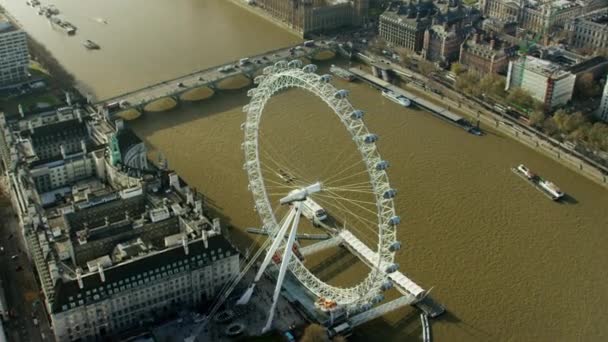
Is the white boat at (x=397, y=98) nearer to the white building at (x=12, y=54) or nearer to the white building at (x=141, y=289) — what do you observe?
the white building at (x=141, y=289)

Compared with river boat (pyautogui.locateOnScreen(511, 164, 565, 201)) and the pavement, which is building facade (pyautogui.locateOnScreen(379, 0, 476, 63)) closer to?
river boat (pyautogui.locateOnScreen(511, 164, 565, 201))

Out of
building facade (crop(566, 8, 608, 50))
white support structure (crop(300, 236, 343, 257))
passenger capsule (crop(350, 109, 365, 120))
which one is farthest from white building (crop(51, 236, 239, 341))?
building facade (crop(566, 8, 608, 50))

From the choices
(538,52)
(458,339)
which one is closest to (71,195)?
(458,339)

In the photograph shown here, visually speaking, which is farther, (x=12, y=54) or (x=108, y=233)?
(x=12, y=54)

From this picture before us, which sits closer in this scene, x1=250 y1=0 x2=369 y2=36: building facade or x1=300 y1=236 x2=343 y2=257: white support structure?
x1=300 y1=236 x2=343 y2=257: white support structure

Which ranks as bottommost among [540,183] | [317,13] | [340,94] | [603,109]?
[540,183]

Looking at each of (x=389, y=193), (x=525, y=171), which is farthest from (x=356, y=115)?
(x=525, y=171)

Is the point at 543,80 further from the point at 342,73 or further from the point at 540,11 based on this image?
the point at 540,11
